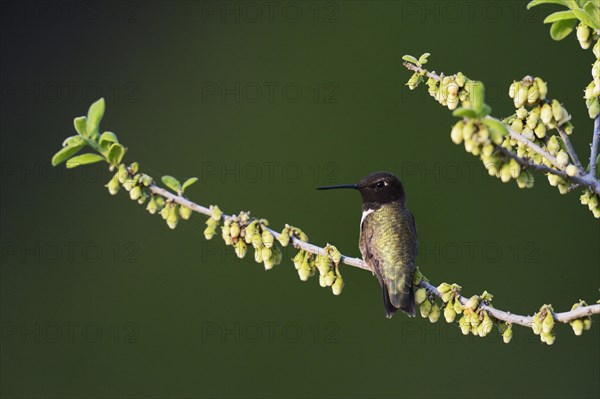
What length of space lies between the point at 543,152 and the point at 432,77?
308 mm

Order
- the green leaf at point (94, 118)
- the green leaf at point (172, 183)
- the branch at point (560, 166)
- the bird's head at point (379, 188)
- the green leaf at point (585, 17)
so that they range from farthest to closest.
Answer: the bird's head at point (379, 188) → the green leaf at point (172, 183) → the green leaf at point (94, 118) → the green leaf at point (585, 17) → the branch at point (560, 166)

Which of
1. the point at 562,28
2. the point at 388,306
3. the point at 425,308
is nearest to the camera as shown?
the point at 562,28

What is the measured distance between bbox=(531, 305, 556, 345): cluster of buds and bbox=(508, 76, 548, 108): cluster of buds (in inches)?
14.7

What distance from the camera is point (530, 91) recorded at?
1.25 m

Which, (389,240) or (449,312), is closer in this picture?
(449,312)

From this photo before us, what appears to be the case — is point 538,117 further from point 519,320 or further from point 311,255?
point 311,255

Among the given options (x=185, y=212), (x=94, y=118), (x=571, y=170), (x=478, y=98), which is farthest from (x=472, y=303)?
(x=94, y=118)

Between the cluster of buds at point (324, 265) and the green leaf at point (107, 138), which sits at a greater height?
the green leaf at point (107, 138)

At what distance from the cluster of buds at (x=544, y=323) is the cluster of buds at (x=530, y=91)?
1.23 feet

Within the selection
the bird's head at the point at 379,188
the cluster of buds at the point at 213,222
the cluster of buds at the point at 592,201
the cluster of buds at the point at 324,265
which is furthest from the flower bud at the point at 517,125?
the bird's head at the point at 379,188

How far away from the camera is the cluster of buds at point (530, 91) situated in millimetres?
1240

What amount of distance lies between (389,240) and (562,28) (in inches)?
33.0

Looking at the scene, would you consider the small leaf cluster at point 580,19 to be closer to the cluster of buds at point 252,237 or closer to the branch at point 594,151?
the branch at point 594,151

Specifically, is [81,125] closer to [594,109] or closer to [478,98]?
[478,98]
